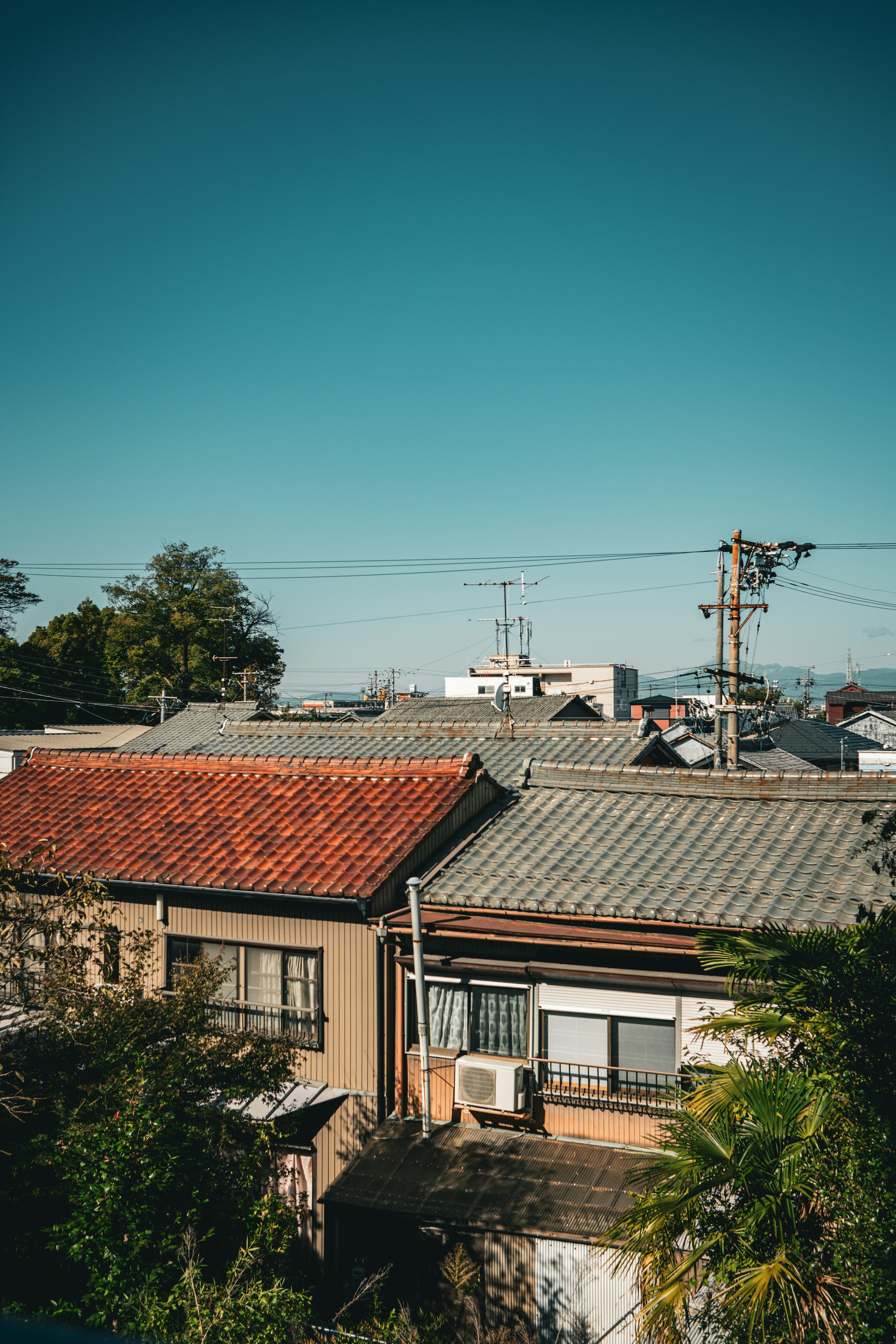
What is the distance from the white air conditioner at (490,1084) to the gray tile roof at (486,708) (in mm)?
24866

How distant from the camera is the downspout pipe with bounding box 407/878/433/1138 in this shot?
10828 millimetres

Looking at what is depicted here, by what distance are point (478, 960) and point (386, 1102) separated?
7.64 feet

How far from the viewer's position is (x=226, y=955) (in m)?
12.5

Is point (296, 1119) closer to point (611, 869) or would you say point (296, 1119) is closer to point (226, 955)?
point (226, 955)

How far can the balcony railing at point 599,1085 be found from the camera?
10312 millimetres

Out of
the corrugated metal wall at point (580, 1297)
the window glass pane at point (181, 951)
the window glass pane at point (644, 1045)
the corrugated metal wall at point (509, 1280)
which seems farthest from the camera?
the window glass pane at point (181, 951)

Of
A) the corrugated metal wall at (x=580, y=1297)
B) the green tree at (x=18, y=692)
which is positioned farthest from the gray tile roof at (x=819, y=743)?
the green tree at (x=18, y=692)

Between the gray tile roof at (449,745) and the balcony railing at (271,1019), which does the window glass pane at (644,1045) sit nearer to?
the balcony railing at (271,1019)

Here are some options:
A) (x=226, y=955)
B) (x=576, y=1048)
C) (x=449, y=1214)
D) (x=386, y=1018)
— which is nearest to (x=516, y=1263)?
(x=449, y=1214)

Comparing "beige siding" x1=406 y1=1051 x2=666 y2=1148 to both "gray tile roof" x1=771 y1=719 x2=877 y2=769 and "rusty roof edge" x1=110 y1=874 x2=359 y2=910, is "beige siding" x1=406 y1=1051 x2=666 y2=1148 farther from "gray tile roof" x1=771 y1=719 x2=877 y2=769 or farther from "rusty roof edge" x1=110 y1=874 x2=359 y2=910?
"gray tile roof" x1=771 y1=719 x2=877 y2=769

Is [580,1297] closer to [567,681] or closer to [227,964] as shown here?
[227,964]

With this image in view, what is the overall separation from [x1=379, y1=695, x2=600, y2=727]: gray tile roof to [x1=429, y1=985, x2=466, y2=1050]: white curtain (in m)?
24.1

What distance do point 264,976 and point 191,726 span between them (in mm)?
21153

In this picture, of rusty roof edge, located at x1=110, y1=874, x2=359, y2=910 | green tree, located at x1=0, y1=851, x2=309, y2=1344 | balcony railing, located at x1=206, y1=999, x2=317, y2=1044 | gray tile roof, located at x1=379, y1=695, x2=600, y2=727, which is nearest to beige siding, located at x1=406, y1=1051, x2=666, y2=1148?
balcony railing, located at x1=206, y1=999, x2=317, y2=1044
